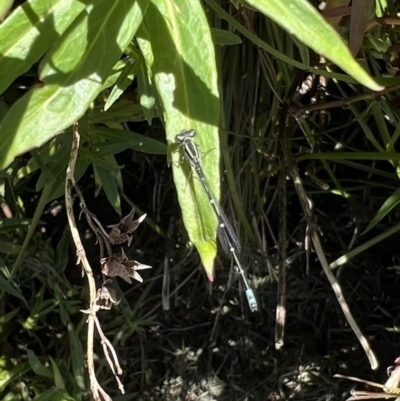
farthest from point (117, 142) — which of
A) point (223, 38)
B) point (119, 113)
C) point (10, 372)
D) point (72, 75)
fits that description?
point (10, 372)

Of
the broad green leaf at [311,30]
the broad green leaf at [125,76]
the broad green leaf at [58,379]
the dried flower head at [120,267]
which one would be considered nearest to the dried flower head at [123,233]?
the dried flower head at [120,267]

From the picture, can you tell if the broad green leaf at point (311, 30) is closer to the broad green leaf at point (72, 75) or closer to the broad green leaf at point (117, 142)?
the broad green leaf at point (72, 75)

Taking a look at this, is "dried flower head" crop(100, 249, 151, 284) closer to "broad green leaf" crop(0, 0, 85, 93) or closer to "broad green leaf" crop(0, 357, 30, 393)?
"broad green leaf" crop(0, 0, 85, 93)

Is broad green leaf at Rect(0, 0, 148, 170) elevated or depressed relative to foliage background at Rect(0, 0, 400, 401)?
elevated

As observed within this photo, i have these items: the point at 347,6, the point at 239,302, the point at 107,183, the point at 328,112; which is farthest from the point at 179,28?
the point at 239,302

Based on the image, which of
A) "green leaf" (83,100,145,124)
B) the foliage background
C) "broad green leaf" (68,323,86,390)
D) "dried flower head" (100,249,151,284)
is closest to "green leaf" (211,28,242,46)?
the foliage background

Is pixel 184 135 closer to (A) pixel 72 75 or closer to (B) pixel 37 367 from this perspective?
(A) pixel 72 75
